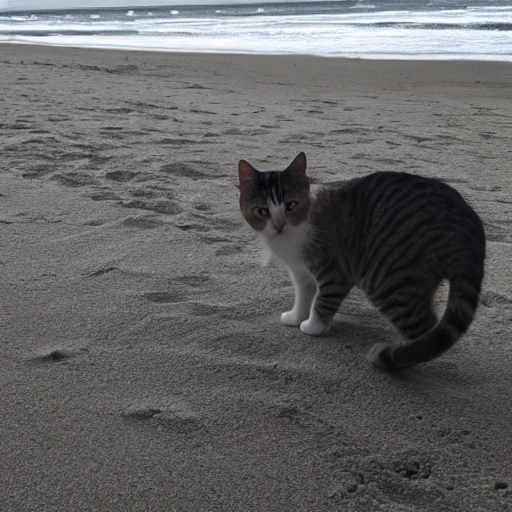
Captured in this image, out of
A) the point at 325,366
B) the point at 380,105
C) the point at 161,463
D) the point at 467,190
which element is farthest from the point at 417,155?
the point at 161,463

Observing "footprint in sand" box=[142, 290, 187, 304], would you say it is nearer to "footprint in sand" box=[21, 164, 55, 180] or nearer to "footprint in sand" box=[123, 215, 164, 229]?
"footprint in sand" box=[123, 215, 164, 229]

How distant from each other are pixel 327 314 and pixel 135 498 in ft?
4.10

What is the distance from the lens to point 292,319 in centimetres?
305

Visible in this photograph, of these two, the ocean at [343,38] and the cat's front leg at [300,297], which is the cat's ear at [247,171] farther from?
the ocean at [343,38]

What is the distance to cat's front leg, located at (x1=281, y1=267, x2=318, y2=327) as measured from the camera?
3.04 metres

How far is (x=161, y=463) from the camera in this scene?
6.84 ft

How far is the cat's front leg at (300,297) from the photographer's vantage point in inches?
120

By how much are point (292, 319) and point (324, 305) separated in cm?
19

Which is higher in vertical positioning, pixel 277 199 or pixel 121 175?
pixel 277 199

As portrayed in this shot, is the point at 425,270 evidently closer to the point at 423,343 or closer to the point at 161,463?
the point at 423,343

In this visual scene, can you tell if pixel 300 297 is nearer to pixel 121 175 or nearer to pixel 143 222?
pixel 143 222

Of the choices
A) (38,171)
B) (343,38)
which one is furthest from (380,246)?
(343,38)

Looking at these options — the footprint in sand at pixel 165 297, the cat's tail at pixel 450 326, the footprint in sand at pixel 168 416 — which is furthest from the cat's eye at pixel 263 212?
the footprint in sand at pixel 168 416

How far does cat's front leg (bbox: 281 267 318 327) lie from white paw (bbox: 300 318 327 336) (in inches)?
3.2
